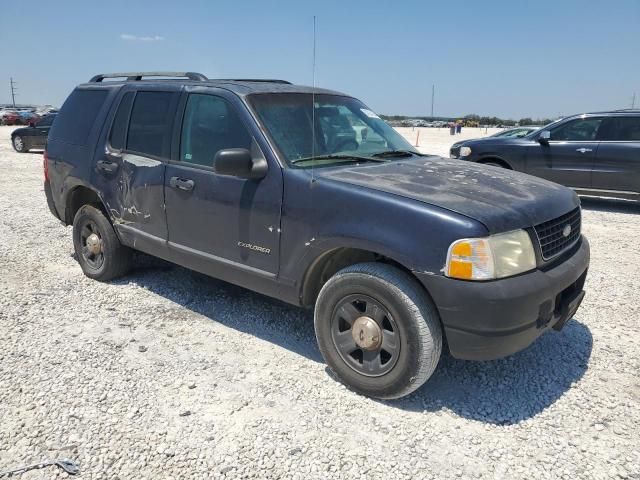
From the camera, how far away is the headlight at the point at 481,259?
2.68 m

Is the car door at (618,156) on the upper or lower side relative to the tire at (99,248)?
upper

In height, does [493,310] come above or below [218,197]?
below

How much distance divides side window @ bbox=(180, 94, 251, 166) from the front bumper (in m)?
1.72

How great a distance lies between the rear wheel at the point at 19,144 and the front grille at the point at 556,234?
19.9 meters

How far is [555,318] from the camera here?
307 centimetres

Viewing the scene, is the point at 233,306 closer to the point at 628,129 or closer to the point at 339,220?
the point at 339,220

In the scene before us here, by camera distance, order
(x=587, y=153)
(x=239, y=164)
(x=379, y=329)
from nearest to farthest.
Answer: (x=379, y=329), (x=239, y=164), (x=587, y=153)

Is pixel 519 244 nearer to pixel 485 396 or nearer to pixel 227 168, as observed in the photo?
pixel 485 396

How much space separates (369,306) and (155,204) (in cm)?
210

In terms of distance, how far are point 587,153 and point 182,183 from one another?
25.0 feet

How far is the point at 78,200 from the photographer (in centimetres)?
522

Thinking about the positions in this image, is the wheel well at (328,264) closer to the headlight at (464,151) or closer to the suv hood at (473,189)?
the suv hood at (473,189)

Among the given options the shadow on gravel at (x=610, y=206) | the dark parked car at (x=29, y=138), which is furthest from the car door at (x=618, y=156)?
the dark parked car at (x=29, y=138)

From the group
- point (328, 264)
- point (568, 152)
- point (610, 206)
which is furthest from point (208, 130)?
point (610, 206)
